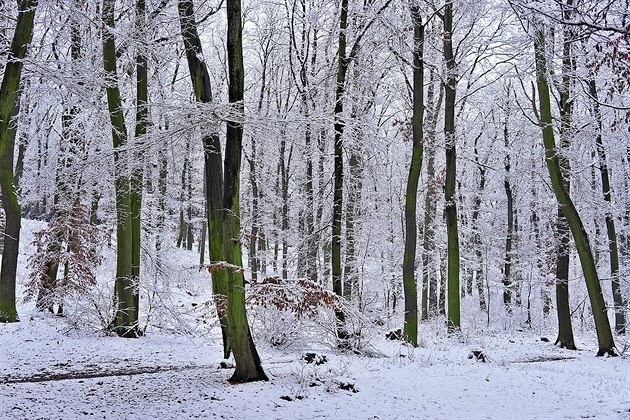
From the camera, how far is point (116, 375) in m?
7.25

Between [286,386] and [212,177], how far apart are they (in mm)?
2955

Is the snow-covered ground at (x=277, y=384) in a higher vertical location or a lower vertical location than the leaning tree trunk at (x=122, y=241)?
lower

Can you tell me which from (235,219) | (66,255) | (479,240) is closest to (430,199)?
(479,240)

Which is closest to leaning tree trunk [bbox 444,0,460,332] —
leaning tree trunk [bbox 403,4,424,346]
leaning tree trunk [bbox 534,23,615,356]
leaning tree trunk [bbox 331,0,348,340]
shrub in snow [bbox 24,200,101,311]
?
leaning tree trunk [bbox 403,4,424,346]

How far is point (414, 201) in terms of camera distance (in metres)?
11.7

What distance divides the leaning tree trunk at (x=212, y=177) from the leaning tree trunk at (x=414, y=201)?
16.1ft

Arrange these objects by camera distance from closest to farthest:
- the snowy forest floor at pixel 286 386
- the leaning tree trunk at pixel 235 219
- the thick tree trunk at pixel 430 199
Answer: the snowy forest floor at pixel 286 386 → the leaning tree trunk at pixel 235 219 → the thick tree trunk at pixel 430 199


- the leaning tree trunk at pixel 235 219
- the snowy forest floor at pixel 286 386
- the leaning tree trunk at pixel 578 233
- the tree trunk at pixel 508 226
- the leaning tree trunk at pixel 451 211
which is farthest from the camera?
the tree trunk at pixel 508 226

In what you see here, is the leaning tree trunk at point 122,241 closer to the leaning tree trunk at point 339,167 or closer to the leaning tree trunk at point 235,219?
the leaning tree trunk at point 339,167

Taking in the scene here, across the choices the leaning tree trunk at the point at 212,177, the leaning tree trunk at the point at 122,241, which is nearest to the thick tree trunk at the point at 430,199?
the leaning tree trunk at the point at 212,177

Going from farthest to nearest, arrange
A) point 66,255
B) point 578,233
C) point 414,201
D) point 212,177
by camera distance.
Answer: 1. point 414,201
2. point 578,233
3. point 66,255
4. point 212,177

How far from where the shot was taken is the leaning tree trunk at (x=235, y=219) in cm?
634

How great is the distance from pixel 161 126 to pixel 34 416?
14.5 ft

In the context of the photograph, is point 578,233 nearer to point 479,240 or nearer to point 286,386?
point 286,386
